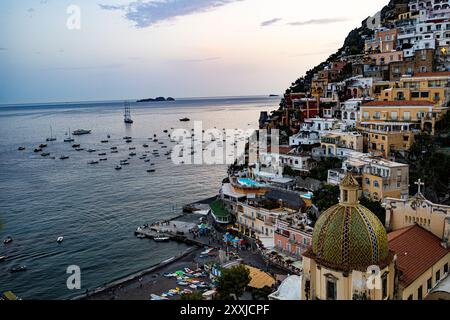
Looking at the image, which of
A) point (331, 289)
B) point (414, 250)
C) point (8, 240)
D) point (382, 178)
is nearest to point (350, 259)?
point (331, 289)

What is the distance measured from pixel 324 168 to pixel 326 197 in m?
6.16

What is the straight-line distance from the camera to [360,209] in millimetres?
15805

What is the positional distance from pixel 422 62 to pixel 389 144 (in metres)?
14.4

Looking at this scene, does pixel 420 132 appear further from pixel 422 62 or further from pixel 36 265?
pixel 36 265

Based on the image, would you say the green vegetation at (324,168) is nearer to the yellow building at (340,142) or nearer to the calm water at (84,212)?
the yellow building at (340,142)

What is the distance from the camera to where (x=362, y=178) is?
114 ft

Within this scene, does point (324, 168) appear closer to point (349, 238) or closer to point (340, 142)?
point (340, 142)

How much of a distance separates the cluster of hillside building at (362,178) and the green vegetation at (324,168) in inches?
27.0

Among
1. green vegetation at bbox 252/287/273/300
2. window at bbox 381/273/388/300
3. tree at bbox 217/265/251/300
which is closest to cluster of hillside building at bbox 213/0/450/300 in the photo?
window at bbox 381/273/388/300
